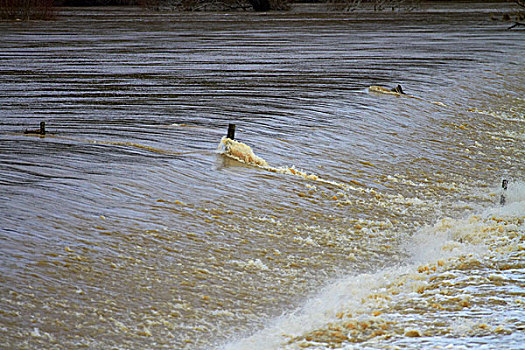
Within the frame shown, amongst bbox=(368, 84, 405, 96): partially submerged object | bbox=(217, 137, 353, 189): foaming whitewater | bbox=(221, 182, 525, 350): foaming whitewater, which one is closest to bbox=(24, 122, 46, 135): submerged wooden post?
bbox=(217, 137, 353, 189): foaming whitewater

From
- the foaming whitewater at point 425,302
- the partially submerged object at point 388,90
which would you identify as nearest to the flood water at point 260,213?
the foaming whitewater at point 425,302

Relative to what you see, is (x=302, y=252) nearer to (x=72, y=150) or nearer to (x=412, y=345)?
(x=412, y=345)

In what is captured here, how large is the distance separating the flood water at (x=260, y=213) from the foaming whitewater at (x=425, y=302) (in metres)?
0.01

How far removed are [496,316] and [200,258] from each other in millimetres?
1846

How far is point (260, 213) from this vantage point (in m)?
6.05

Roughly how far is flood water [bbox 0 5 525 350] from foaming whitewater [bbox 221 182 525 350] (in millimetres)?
15

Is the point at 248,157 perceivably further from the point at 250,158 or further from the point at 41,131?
the point at 41,131

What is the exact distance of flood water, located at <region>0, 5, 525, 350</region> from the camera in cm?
439

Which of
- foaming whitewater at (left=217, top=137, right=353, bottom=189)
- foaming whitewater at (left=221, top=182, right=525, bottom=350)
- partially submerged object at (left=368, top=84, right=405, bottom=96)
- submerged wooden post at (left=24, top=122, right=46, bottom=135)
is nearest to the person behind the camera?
foaming whitewater at (left=221, top=182, right=525, bottom=350)

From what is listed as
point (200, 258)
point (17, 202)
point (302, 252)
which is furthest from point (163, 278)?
point (17, 202)

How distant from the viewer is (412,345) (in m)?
4.09

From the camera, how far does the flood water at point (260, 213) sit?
4.39 meters

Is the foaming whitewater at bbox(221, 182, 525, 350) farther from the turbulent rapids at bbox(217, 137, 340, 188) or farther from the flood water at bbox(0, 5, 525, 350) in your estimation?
the turbulent rapids at bbox(217, 137, 340, 188)

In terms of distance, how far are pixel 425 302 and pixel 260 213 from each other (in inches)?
68.6
